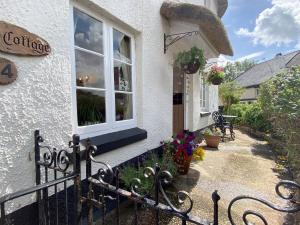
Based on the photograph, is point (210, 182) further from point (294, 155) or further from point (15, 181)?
point (15, 181)

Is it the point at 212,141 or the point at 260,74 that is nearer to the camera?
the point at 212,141

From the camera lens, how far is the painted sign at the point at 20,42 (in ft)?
5.50

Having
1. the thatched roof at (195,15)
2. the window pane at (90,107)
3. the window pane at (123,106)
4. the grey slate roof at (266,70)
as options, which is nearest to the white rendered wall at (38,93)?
the window pane at (90,107)

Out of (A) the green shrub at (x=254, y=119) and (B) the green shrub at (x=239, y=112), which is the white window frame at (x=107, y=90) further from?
(B) the green shrub at (x=239, y=112)

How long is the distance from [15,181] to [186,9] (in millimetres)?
3813

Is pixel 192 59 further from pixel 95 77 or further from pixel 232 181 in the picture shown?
pixel 232 181

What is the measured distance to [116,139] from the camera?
9.69 feet

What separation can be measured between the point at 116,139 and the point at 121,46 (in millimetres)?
1470

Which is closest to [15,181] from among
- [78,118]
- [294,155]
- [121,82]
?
[78,118]

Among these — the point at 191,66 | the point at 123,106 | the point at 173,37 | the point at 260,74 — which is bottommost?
the point at 123,106

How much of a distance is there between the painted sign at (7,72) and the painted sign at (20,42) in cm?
9

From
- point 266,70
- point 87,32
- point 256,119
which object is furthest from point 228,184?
point 266,70

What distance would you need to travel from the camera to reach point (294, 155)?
12.1ft

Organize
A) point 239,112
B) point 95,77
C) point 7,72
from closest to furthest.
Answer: point 7,72
point 95,77
point 239,112
